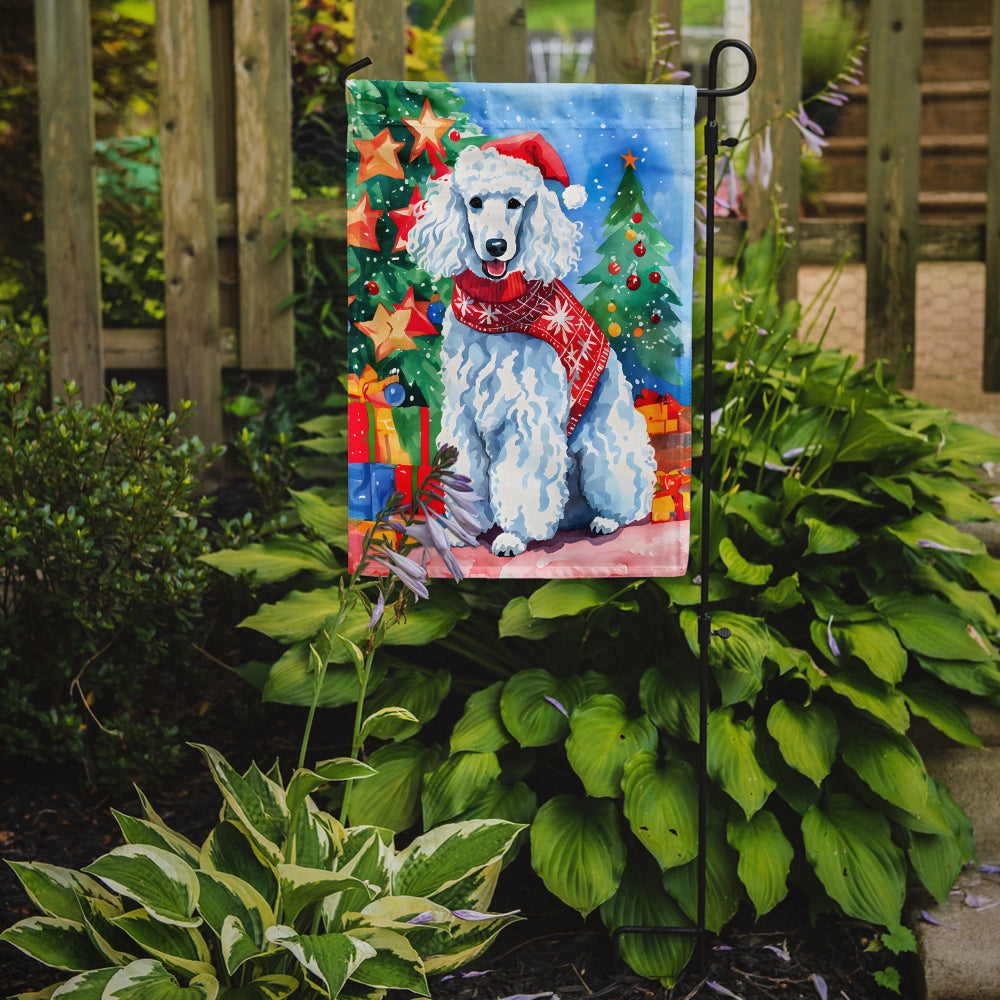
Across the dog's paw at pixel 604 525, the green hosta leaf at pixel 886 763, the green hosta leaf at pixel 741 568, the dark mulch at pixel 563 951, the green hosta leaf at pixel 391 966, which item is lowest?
the dark mulch at pixel 563 951

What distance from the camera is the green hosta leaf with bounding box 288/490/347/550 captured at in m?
2.38

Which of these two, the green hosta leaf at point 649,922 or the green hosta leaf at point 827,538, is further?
the green hosta leaf at point 827,538

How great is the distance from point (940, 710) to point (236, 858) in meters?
1.44

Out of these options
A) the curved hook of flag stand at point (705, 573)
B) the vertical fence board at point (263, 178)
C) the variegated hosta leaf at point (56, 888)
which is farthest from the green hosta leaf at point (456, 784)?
the vertical fence board at point (263, 178)

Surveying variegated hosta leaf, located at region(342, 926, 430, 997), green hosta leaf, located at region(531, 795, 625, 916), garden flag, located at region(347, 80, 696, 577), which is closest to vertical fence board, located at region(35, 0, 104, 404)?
garden flag, located at region(347, 80, 696, 577)

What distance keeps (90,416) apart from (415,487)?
96cm

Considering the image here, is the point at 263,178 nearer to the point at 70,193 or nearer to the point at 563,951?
the point at 70,193

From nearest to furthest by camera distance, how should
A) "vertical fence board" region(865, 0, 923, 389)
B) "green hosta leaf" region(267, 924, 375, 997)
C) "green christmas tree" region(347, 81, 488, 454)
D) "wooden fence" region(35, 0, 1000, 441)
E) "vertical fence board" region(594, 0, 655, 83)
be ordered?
1. "green hosta leaf" region(267, 924, 375, 997)
2. "green christmas tree" region(347, 81, 488, 454)
3. "vertical fence board" region(594, 0, 655, 83)
4. "wooden fence" region(35, 0, 1000, 441)
5. "vertical fence board" region(865, 0, 923, 389)

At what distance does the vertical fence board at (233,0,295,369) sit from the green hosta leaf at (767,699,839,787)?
2.05m

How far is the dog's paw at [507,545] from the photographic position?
5.92 feet

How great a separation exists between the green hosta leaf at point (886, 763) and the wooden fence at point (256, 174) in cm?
176

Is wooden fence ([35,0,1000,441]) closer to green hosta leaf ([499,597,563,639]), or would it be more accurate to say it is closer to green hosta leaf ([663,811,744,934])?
green hosta leaf ([499,597,563,639])

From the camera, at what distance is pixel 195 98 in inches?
125

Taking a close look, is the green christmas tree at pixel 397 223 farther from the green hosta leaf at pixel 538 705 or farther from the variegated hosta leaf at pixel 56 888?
the variegated hosta leaf at pixel 56 888
